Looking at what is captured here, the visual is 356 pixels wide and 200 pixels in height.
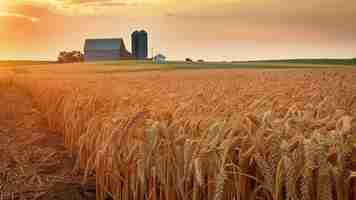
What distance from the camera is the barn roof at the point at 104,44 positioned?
61.8 metres

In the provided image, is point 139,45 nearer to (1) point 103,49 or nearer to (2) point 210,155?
(1) point 103,49

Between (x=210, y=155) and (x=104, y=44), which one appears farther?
(x=104, y=44)

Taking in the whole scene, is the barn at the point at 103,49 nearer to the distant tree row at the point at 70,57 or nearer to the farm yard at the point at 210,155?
the distant tree row at the point at 70,57

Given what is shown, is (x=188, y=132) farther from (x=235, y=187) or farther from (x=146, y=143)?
(x=235, y=187)

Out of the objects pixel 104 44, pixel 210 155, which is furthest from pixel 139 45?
pixel 210 155

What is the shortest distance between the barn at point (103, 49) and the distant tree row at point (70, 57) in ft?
10.4

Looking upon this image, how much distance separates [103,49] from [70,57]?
4344 millimetres

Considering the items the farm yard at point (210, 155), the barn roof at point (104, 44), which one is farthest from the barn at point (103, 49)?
the farm yard at point (210, 155)

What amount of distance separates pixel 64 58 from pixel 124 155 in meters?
61.5

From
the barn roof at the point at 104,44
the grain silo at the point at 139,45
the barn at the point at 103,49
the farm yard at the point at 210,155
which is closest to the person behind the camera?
the farm yard at the point at 210,155

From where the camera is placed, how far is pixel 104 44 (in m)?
63.8

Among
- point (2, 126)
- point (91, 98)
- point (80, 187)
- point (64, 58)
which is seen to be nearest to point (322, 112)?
point (80, 187)

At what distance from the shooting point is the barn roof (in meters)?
61.8

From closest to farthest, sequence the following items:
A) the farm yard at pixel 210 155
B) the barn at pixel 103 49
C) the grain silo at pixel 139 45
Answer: the farm yard at pixel 210 155 < the barn at pixel 103 49 < the grain silo at pixel 139 45
